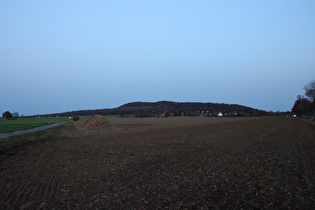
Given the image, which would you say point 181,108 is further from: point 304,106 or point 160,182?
point 160,182

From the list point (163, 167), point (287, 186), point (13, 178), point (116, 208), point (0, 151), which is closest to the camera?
point (116, 208)

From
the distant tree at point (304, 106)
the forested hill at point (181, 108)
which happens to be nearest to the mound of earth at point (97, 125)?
the distant tree at point (304, 106)

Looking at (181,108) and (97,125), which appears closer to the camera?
A: (97,125)

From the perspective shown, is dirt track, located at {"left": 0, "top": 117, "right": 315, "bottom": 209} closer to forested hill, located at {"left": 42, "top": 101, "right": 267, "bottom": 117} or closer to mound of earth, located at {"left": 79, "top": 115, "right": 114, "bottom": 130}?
mound of earth, located at {"left": 79, "top": 115, "right": 114, "bottom": 130}

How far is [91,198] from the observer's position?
20.0 ft

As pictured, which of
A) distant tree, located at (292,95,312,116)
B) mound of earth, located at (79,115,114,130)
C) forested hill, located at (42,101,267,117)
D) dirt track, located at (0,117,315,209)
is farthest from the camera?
forested hill, located at (42,101,267,117)

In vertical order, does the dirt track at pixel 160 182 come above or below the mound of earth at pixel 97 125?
below

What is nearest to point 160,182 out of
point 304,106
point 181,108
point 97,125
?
point 97,125

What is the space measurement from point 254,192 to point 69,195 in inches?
191

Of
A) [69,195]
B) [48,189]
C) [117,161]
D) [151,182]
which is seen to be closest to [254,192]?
[151,182]

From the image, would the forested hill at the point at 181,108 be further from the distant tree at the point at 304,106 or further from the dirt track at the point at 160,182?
the dirt track at the point at 160,182

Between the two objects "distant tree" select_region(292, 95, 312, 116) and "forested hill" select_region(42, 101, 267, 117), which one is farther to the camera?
"forested hill" select_region(42, 101, 267, 117)

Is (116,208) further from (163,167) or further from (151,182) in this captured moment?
(163,167)

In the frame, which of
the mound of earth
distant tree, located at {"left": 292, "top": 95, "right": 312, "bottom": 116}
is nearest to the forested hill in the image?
distant tree, located at {"left": 292, "top": 95, "right": 312, "bottom": 116}
